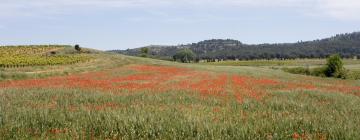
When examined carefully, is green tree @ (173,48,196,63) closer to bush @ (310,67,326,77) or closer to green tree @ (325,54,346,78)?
bush @ (310,67,326,77)

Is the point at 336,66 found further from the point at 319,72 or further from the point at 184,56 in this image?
the point at 184,56

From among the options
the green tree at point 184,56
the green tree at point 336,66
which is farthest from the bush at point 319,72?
Answer: the green tree at point 184,56

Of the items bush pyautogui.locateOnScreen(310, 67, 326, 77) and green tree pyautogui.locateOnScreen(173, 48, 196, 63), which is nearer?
bush pyautogui.locateOnScreen(310, 67, 326, 77)

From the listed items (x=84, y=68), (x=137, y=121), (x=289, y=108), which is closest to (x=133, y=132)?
(x=137, y=121)

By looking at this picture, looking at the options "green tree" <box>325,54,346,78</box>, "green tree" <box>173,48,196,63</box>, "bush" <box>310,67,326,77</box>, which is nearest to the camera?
"green tree" <box>325,54,346,78</box>

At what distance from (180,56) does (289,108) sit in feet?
516

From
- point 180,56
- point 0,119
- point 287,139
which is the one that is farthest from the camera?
point 180,56

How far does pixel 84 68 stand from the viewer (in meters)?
49.5

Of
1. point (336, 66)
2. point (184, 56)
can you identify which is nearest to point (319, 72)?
point (336, 66)

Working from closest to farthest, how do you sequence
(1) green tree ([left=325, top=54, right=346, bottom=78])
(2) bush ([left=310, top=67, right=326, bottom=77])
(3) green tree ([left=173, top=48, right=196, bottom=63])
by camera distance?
(1) green tree ([left=325, top=54, right=346, bottom=78]) < (2) bush ([left=310, top=67, right=326, bottom=77]) < (3) green tree ([left=173, top=48, right=196, bottom=63])

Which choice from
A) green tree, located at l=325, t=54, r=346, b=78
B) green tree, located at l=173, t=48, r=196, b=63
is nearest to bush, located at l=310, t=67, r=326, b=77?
green tree, located at l=325, t=54, r=346, b=78

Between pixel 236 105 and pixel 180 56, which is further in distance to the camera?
pixel 180 56

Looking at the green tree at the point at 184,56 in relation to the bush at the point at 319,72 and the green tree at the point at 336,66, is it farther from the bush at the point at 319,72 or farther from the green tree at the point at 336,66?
the green tree at the point at 336,66

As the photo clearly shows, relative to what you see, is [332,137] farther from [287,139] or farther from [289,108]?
[289,108]
